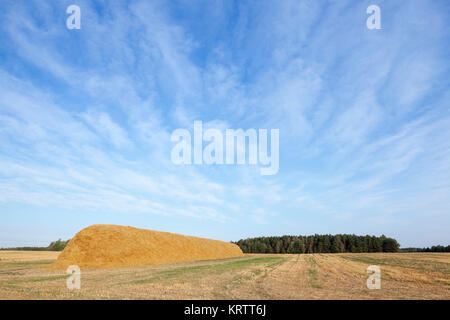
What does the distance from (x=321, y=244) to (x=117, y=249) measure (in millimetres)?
97145

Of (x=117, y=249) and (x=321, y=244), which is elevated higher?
(x=117, y=249)

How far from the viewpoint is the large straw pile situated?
33688 mm

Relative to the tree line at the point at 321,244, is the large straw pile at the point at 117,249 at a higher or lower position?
higher

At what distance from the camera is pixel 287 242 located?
385 feet

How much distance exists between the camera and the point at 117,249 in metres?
36.3

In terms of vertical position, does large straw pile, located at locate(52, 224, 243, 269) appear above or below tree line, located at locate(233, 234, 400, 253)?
above

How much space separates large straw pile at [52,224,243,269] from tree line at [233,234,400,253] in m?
75.3

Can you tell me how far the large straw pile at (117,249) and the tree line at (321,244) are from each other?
75.3m

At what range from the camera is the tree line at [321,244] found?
105m

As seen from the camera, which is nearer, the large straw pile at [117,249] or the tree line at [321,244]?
the large straw pile at [117,249]

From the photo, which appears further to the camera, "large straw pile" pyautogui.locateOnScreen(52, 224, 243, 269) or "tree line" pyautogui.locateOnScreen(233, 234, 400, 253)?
"tree line" pyautogui.locateOnScreen(233, 234, 400, 253)

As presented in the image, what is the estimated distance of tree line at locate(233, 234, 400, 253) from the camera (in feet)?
344
